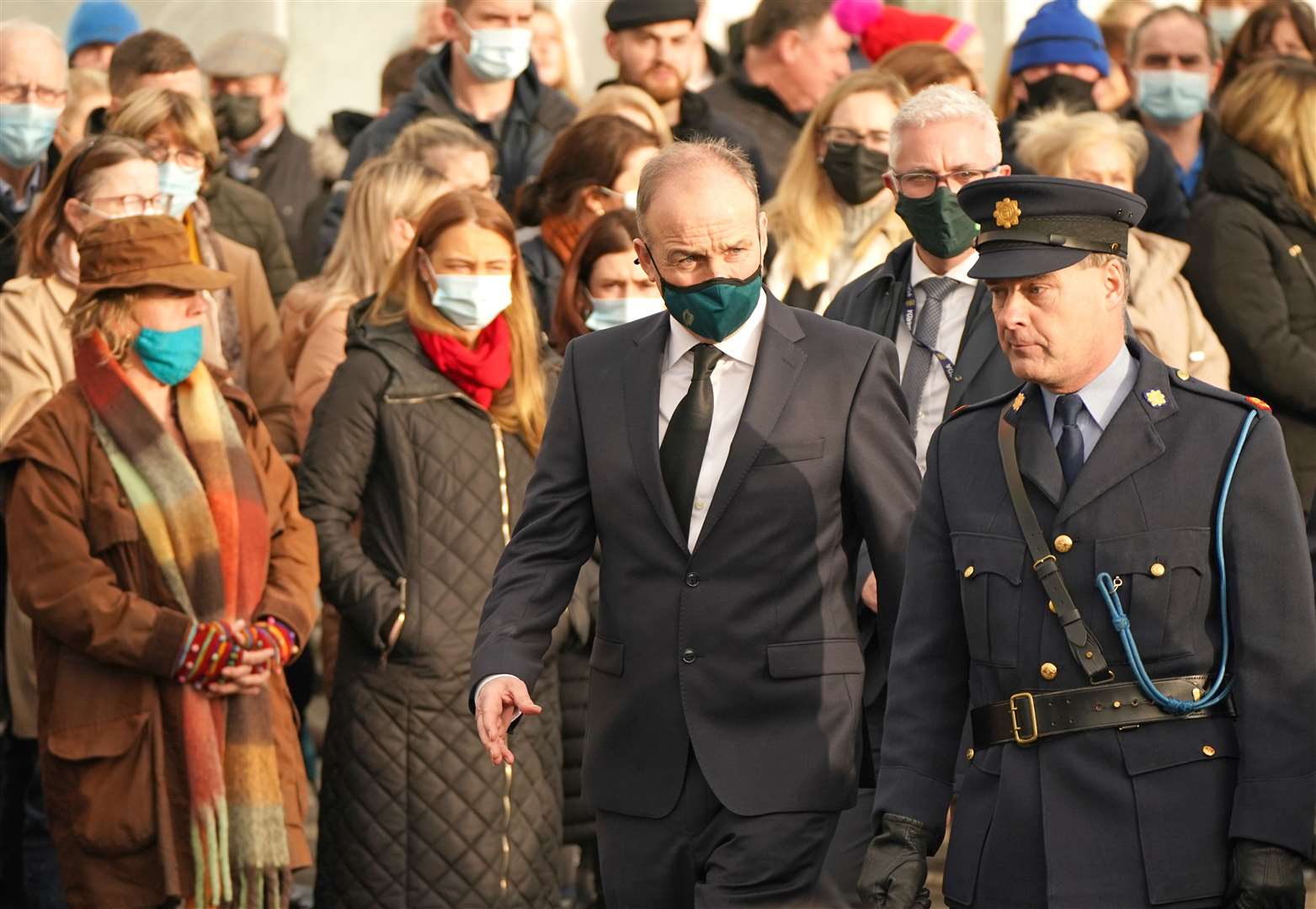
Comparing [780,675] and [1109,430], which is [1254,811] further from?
[780,675]

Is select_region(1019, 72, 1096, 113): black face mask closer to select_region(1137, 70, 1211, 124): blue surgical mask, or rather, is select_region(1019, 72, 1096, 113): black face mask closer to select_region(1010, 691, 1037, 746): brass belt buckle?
select_region(1137, 70, 1211, 124): blue surgical mask

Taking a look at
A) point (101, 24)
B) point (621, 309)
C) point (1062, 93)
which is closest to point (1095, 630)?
point (621, 309)

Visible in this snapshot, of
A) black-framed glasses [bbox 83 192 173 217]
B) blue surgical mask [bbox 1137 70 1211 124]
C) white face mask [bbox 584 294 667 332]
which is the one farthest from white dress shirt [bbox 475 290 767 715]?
blue surgical mask [bbox 1137 70 1211 124]

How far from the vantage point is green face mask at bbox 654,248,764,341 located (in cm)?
537

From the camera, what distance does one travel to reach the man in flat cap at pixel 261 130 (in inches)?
432

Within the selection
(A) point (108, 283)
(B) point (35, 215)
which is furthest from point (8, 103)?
(A) point (108, 283)

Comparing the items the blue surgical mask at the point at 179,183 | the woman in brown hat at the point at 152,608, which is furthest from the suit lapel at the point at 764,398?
the blue surgical mask at the point at 179,183

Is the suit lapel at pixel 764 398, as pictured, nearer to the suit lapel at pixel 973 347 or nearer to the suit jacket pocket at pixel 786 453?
the suit jacket pocket at pixel 786 453

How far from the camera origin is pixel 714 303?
538 cm

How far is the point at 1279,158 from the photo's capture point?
902cm

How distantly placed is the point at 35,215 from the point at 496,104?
9.07 ft

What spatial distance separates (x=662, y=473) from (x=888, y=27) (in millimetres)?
7057

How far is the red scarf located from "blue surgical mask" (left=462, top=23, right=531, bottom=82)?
2.60 metres

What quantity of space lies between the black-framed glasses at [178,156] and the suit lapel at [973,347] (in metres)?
3.50
